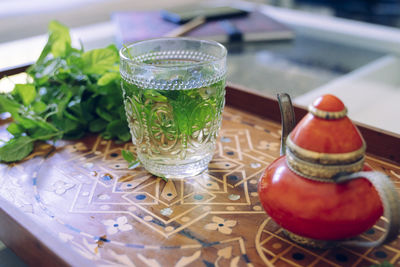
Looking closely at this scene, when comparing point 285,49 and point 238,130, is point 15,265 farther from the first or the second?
point 285,49

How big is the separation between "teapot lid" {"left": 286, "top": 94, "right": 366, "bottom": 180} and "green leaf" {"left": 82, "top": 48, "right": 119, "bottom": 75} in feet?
1.38

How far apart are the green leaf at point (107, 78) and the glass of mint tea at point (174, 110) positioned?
98 millimetres

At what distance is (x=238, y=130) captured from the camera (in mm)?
750

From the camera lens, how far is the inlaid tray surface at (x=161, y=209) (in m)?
0.45

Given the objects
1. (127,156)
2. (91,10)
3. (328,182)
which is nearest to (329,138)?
(328,182)

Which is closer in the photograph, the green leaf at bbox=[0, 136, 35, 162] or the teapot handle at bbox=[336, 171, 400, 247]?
the teapot handle at bbox=[336, 171, 400, 247]

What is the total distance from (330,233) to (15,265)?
0.42m

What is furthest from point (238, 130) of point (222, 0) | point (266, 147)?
point (222, 0)

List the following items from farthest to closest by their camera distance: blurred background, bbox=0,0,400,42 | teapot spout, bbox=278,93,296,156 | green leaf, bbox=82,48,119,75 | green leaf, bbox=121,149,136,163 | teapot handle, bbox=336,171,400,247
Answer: blurred background, bbox=0,0,400,42, green leaf, bbox=82,48,119,75, green leaf, bbox=121,149,136,163, teapot spout, bbox=278,93,296,156, teapot handle, bbox=336,171,400,247

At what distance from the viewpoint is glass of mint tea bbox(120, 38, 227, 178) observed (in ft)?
1.82

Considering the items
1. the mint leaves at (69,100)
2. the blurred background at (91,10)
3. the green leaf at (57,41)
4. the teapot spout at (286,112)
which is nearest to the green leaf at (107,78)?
the mint leaves at (69,100)

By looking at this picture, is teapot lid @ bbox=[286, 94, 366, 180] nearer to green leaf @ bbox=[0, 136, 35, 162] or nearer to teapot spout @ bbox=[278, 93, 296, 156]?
teapot spout @ bbox=[278, 93, 296, 156]

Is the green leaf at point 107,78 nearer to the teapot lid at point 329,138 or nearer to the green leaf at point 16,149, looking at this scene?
the green leaf at point 16,149

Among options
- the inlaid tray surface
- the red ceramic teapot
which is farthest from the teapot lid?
the inlaid tray surface
